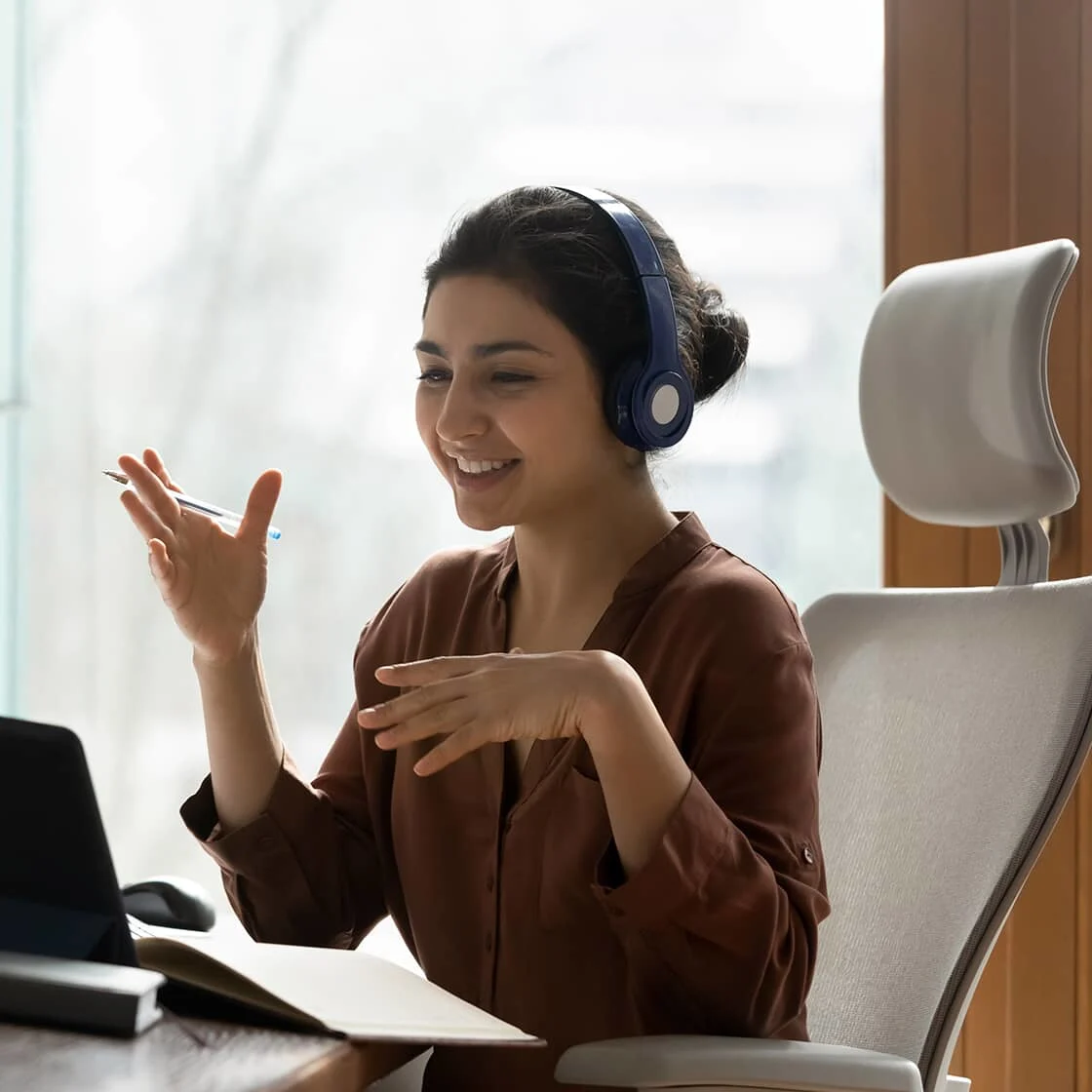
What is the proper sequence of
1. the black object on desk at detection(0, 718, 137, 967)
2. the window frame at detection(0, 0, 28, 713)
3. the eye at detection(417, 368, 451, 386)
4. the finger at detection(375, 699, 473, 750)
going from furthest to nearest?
1. the window frame at detection(0, 0, 28, 713)
2. the eye at detection(417, 368, 451, 386)
3. the finger at detection(375, 699, 473, 750)
4. the black object on desk at detection(0, 718, 137, 967)

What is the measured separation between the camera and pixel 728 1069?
921 millimetres

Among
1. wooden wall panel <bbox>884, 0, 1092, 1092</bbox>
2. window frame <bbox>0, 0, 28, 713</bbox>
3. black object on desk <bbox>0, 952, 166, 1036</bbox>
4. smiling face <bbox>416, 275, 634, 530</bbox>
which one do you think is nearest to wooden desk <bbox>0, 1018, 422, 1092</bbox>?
black object on desk <bbox>0, 952, 166, 1036</bbox>

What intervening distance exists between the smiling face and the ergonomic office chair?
332 millimetres

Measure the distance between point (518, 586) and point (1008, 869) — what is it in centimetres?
48

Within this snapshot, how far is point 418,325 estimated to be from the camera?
8.71 feet

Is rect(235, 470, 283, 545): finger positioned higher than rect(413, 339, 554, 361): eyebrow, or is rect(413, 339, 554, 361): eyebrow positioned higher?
rect(413, 339, 554, 361): eyebrow

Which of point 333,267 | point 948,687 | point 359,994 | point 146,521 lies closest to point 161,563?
point 146,521

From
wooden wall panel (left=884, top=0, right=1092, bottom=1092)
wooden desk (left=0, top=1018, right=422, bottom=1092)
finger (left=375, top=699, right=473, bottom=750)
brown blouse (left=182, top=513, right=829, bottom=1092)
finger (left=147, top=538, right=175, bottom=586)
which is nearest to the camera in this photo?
wooden desk (left=0, top=1018, right=422, bottom=1092)

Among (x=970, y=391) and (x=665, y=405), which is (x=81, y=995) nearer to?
(x=665, y=405)

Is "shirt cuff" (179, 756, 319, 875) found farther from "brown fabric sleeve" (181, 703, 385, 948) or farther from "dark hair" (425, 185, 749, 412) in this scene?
"dark hair" (425, 185, 749, 412)

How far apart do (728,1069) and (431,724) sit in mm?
285

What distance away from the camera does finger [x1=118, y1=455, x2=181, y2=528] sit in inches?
46.6

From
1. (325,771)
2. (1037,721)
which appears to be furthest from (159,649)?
(1037,721)

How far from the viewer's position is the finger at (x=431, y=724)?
2.95ft
